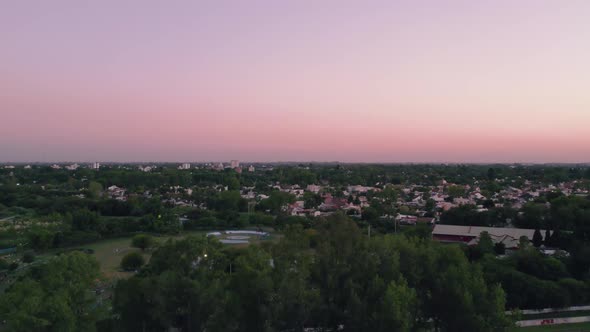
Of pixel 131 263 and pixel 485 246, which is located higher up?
pixel 485 246

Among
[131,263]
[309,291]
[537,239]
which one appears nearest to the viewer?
[309,291]

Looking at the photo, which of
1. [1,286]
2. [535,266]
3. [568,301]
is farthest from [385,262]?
[1,286]

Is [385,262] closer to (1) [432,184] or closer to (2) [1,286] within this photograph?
(2) [1,286]

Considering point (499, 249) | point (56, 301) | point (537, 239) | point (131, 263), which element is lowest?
point (131, 263)

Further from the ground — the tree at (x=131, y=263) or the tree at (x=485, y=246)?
the tree at (x=485, y=246)

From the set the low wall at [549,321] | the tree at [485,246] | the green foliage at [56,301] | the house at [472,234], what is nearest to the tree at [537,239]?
the house at [472,234]

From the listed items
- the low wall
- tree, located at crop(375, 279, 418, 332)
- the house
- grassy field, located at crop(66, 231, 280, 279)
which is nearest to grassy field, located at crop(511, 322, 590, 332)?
the low wall

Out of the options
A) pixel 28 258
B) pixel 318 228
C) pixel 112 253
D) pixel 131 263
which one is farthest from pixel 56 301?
pixel 112 253

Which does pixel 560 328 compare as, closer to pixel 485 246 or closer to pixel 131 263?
pixel 485 246

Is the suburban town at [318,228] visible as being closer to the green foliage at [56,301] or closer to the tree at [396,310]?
the green foliage at [56,301]

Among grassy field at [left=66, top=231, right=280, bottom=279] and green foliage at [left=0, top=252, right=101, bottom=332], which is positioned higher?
green foliage at [left=0, top=252, right=101, bottom=332]

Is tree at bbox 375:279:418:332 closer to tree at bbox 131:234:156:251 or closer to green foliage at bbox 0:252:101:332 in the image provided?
green foliage at bbox 0:252:101:332
